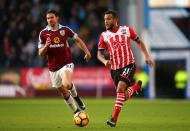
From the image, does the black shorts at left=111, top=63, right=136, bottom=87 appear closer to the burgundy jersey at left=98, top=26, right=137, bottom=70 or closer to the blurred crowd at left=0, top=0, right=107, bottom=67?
the burgundy jersey at left=98, top=26, right=137, bottom=70

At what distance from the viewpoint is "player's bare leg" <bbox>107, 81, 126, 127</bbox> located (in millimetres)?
10680

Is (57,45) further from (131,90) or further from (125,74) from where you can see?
(131,90)

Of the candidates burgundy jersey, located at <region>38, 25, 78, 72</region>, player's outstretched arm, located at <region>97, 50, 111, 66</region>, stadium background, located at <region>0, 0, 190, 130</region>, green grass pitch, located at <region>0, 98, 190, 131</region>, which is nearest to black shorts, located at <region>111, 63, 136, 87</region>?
player's outstretched arm, located at <region>97, 50, 111, 66</region>

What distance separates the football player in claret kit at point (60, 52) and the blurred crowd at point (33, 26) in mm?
10598

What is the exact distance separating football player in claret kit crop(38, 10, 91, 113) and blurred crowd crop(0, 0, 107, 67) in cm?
1060

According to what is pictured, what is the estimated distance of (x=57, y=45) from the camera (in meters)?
11.8

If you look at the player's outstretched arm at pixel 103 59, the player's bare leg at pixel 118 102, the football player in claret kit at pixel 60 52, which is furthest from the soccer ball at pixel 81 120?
the player's outstretched arm at pixel 103 59

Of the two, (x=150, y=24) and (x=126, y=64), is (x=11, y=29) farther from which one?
(x=126, y=64)

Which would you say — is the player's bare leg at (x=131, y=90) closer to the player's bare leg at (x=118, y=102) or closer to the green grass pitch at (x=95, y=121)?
the player's bare leg at (x=118, y=102)

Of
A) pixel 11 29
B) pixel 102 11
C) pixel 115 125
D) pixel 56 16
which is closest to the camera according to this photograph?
pixel 115 125

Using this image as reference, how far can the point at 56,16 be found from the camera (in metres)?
11.5

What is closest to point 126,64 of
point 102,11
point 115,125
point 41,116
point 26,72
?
point 115,125

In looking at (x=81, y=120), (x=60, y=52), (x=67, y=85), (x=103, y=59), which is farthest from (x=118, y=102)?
(x=60, y=52)

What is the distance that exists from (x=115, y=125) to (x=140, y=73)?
41.3ft
